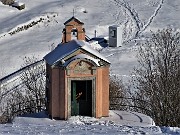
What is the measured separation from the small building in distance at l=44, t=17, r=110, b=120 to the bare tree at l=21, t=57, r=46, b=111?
5954mm

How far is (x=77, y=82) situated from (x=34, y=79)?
10.5m

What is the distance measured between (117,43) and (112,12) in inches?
419

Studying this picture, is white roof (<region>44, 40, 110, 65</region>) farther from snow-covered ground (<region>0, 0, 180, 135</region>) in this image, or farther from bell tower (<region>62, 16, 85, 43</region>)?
snow-covered ground (<region>0, 0, 180, 135</region>)

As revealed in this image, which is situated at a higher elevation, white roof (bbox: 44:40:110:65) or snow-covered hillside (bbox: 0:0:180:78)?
snow-covered hillside (bbox: 0:0:180:78)

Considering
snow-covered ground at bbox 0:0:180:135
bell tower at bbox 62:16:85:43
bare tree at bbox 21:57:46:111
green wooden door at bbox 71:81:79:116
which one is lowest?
green wooden door at bbox 71:81:79:116

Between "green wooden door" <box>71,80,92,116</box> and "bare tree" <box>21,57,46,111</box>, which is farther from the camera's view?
"bare tree" <box>21,57,46,111</box>

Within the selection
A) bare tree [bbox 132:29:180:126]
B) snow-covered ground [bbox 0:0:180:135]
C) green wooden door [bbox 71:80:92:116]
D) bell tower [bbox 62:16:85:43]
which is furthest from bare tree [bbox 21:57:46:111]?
green wooden door [bbox 71:80:92:116]

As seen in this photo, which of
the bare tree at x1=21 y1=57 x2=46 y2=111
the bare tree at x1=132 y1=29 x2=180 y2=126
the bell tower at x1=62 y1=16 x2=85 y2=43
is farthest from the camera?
the bare tree at x1=21 y1=57 x2=46 y2=111

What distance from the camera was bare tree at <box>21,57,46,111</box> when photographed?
2767 centimetres

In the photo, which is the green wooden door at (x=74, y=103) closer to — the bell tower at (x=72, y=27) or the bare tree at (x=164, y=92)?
the bell tower at (x=72, y=27)

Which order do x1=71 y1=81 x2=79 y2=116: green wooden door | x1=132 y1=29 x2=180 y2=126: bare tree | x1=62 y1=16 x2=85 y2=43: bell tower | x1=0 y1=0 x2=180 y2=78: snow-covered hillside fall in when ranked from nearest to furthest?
1. x1=71 y1=81 x2=79 y2=116: green wooden door
2. x1=62 y1=16 x2=85 y2=43: bell tower
3. x1=132 y1=29 x2=180 y2=126: bare tree
4. x1=0 y1=0 x2=180 y2=78: snow-covered hillside

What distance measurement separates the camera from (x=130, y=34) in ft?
139

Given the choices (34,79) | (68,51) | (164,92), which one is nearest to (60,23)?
(34,79)

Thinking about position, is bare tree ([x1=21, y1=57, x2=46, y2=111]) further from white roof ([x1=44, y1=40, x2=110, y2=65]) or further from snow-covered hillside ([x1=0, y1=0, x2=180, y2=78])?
white roof ([x1=44, y1=40, x2=110, y2=65])
